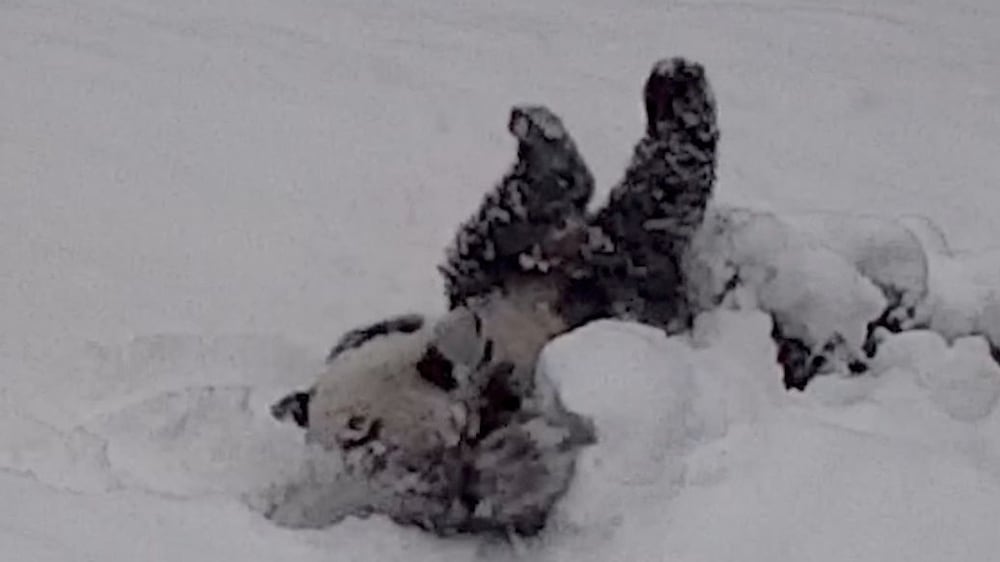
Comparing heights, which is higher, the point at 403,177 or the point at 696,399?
the point at 696,399

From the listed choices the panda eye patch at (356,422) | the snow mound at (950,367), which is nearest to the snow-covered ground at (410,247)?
the snow mound at (950,367)

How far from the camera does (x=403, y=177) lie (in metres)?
2.88

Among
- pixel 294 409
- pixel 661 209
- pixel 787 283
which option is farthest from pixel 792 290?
pixel 294 409

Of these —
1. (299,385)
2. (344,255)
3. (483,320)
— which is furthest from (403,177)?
(483,320)

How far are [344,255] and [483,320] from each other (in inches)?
27.9

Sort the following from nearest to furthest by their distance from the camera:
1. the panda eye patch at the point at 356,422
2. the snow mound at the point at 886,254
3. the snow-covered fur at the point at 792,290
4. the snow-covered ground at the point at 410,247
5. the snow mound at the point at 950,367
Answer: the snow-covered ground at the point at 410,247, the panda eye patch at the point at 356,422, the snow mound at the point at 950,367, the snow-covered fur at the point at 792,290, the snow mound at the point at 886,254

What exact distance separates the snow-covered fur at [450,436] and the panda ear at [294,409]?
0.06 meters

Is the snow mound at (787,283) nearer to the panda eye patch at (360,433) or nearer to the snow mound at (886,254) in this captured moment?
the snow mound at (886,254)

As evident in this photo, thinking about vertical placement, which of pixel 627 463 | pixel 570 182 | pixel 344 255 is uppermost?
pixel 570 182

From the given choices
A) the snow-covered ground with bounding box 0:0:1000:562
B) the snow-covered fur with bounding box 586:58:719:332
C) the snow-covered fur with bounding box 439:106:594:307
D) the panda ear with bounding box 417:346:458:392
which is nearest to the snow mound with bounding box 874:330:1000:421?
the snow-covered ground with bounding box 0:0:1000:562

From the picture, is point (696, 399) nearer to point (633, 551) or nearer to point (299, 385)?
point (633, 551)

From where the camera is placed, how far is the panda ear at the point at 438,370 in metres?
1.77

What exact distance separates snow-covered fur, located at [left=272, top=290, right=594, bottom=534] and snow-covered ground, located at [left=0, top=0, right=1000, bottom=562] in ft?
0.10

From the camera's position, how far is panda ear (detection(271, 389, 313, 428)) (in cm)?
191
